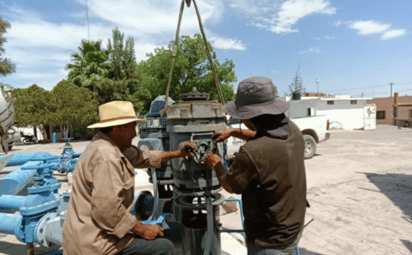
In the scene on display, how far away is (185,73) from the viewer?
23156 millimetres

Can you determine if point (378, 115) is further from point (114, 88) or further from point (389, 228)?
point (389, 228)

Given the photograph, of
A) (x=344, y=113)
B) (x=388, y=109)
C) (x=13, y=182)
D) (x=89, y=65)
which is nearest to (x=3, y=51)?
(x=89, y=65)

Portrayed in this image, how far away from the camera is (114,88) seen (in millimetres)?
26906

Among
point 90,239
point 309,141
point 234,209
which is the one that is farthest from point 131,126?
point 309,141

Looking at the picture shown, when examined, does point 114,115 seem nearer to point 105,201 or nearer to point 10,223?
point 105,201

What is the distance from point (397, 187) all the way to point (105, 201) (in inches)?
279

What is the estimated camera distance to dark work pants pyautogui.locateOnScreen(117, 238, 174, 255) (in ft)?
6.41

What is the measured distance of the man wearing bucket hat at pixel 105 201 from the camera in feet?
5.60

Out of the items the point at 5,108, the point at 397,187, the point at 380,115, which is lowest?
the point at 397,187

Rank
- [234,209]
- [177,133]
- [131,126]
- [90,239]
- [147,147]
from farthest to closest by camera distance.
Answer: [234,209], [147,147], [177,133], [131,126], [90,239]

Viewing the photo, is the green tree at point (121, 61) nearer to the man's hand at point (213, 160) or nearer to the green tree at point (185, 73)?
the green tree at point (185, 73)

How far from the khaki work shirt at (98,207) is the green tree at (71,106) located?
23.7 meters

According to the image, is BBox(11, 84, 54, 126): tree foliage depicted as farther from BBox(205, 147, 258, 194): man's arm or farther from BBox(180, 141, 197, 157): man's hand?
BBox(205, 147, 258, 194): man's arm

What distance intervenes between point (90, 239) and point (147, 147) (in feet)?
5.45
